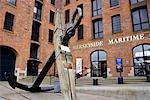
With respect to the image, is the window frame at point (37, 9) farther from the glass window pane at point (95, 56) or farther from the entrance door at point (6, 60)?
the glass window pane at point (95, 56)

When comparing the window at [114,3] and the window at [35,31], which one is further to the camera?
the window at [35,31]

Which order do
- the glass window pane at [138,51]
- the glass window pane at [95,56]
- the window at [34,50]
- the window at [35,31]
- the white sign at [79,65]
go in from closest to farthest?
the glass window pane at [138,51] < the glass window pane at [95,56] < the white sign at [79,65] < the window at [34,50] < the window at [35,31]

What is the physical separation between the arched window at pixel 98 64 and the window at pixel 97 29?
2228 mm

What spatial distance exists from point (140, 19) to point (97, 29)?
16.9ft

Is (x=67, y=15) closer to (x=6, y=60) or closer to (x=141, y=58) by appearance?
(x=6, y=60)

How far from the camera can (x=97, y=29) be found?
1991 centimetres

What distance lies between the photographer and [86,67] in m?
19.1

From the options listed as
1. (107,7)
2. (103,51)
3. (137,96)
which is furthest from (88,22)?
(137,96)

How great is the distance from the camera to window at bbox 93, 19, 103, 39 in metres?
19.6

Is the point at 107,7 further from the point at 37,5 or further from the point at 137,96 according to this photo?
the point at 137,96

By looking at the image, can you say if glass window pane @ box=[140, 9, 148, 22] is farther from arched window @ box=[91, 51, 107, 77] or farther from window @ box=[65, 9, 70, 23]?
window @ box=[65, 9, 70, 23]

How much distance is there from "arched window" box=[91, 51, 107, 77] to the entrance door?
29.6ft

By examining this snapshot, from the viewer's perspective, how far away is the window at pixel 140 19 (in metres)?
16.6

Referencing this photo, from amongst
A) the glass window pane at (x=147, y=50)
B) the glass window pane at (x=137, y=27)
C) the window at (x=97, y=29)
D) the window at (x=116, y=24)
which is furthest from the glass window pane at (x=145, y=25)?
the window at (x=97, y=29)
